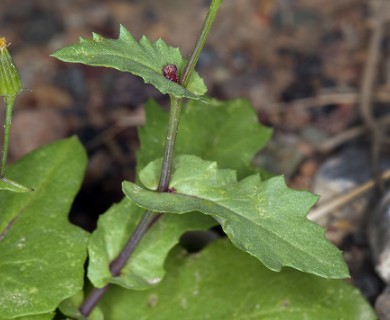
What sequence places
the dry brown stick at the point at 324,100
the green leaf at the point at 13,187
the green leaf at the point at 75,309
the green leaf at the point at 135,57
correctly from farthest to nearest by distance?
the dry brown stick at the point at 324,100, the green leaf at the point at 75,309, the green leaf at the point at 13,187, the green leaf at the point at 135,57


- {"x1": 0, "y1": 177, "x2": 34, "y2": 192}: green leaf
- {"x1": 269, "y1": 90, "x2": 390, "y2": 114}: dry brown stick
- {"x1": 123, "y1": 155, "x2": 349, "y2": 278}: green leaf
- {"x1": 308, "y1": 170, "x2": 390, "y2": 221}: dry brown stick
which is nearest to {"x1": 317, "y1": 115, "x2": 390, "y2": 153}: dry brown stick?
{"x1": 269, "y1": 90, "x2": 390, "y2": 114}: dry brown stick

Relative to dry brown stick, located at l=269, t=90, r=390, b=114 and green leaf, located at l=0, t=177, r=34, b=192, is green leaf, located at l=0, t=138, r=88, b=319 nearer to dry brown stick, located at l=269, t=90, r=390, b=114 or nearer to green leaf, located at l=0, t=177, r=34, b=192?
green leaf, located at l=0, t=177, r=34, b=192

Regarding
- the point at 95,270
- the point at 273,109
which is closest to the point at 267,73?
the point at 273,109

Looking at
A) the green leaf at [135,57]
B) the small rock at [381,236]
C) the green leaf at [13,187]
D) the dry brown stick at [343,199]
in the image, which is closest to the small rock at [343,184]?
the dry brown stick at [343,199]

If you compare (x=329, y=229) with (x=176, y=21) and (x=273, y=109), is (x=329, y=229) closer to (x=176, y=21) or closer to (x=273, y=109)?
(x=273, y=109)

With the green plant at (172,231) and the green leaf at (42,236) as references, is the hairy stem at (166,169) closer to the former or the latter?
the green plant at (172,231)

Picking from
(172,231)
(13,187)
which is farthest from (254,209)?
(13,187)
